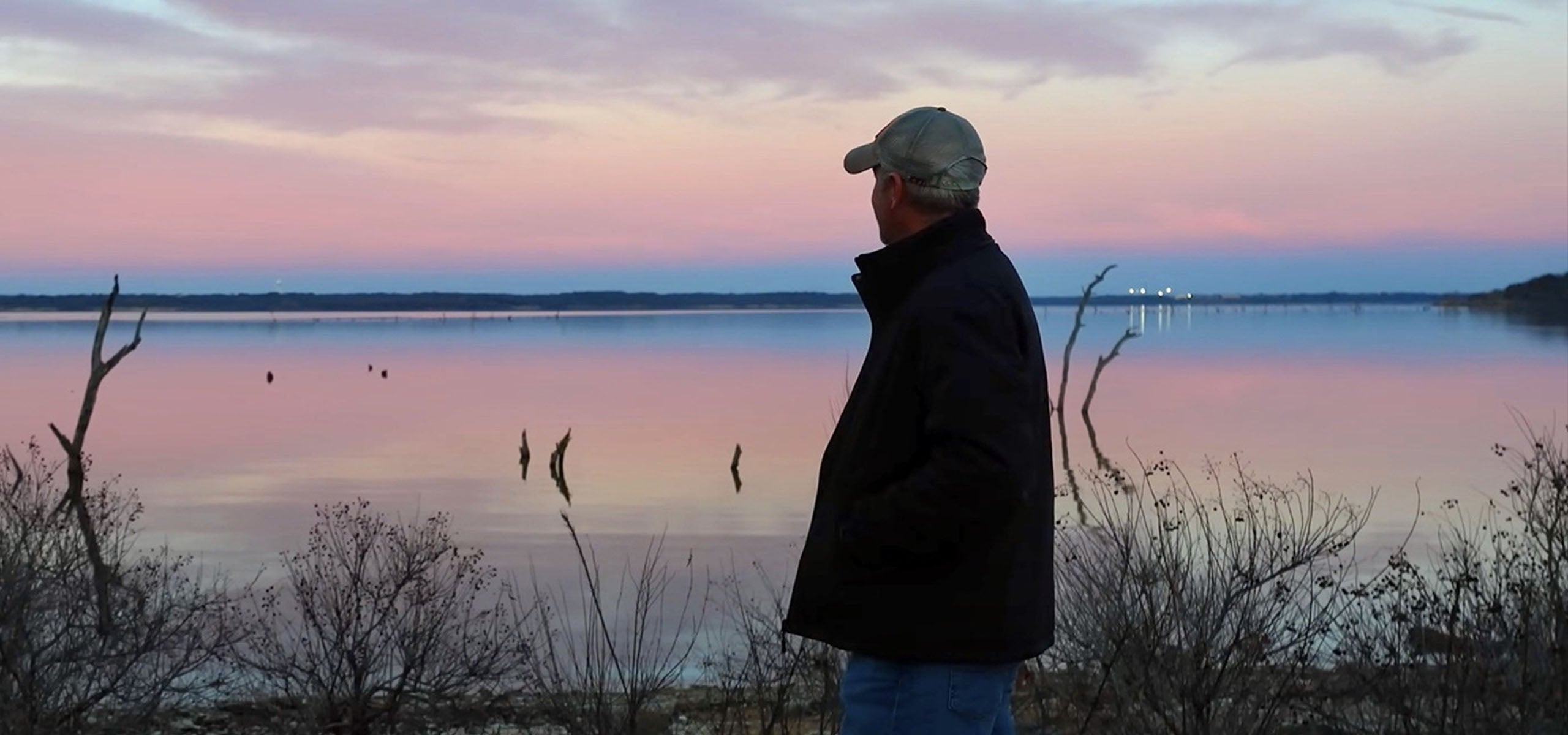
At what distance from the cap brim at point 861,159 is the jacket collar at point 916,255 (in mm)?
205

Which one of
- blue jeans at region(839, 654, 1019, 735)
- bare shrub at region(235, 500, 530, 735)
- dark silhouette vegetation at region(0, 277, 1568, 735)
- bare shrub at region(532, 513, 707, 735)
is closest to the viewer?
blue jeans at region(839, 654, 1019, 735)

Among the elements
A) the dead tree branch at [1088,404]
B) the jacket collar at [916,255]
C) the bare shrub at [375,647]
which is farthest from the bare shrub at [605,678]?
the dead tree branch at [1088,404]

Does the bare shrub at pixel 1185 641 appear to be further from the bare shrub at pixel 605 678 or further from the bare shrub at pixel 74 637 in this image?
the bare shrub at pixel 74 637

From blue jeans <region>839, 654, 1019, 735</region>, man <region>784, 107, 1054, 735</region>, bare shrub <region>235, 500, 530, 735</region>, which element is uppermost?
man <region>784, 107, 1054, 735</region>

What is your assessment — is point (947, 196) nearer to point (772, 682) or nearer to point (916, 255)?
point (916, 255)

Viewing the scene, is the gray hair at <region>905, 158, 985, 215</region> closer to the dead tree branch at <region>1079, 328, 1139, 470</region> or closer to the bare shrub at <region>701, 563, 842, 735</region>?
the bare shrub at <region>701, 563, 842, 735</region>

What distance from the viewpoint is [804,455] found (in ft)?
114

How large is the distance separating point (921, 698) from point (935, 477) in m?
0.52

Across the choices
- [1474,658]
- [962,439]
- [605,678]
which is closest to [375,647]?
[605,678]

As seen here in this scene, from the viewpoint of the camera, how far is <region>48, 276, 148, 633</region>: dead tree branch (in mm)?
7937

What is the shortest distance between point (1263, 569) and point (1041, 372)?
3739 millimetres

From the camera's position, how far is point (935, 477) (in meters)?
3.09

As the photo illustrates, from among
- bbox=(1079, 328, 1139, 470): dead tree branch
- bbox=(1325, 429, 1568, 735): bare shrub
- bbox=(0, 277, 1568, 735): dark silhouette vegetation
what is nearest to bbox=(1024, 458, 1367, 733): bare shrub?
bbox=(0, 277, 1568, 735): dark silhouette vegetation

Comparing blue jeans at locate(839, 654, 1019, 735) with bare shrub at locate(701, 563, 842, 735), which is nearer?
blue jeans at locate(839, 654, 1019, 735)
